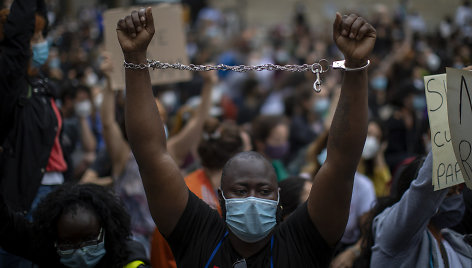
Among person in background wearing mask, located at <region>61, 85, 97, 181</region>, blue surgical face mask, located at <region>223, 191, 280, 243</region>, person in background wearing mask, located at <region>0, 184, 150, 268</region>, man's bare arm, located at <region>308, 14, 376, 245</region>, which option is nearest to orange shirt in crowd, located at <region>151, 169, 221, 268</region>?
person in background wearing mask, located at <region>0, 184, 150, 268</region>

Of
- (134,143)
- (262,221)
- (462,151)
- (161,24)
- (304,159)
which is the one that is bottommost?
(304,159)

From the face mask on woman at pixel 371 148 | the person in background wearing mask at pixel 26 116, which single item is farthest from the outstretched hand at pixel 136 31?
the face mask on woman at pixel 371 148

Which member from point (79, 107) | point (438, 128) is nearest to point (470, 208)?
point (438, 128)

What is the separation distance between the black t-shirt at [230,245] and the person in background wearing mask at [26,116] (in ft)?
5.34

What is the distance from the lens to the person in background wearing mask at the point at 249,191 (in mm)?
2152

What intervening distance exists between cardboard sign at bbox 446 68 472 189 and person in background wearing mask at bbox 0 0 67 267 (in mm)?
2446

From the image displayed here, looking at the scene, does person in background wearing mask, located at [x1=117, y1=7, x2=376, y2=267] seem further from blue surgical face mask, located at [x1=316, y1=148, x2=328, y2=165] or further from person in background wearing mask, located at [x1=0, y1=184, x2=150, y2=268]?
blue surgical face mask, located at [x1=316, y1=148, x2=328, y2=165]

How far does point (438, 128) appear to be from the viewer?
105 inches

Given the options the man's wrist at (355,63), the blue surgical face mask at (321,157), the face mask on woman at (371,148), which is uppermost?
the man's wrist at (355,63)

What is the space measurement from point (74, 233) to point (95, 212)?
18 centimetres

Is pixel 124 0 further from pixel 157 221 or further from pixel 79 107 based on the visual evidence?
pixel 157 221

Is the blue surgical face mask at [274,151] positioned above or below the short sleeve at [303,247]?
below

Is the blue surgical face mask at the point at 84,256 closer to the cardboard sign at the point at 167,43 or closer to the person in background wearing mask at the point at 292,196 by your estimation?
the person in background wearing mask at the point at 292,196

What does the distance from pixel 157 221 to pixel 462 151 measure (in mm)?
1384
